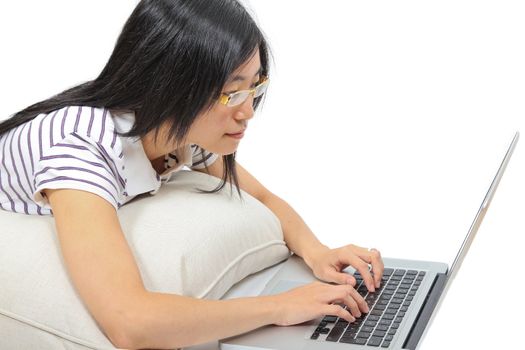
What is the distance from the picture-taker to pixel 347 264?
253 cm

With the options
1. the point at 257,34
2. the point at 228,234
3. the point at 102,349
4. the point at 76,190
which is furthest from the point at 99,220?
the point at 257,34

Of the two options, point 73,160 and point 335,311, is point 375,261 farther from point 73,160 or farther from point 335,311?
point 73,160

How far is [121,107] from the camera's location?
91.5 inches

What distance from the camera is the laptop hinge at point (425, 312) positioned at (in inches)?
84.5

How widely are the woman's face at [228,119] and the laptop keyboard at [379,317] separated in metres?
0.46

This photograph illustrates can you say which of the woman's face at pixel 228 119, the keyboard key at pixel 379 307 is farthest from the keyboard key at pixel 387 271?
the woman's face at pixel 228 119

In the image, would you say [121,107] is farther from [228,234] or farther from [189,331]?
[189,331]

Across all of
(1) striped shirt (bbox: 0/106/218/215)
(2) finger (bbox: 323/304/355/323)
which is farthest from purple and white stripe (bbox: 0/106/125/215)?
(2) finger (bbox: 323/304/355/323)

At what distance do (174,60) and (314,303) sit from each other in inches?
23.9

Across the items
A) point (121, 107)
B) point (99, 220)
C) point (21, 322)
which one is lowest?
point (21, 322)

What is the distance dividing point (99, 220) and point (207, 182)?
2.02 feet

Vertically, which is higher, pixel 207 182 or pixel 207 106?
pixel 207 106

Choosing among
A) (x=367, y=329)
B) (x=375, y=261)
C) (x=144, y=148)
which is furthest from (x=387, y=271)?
(x=144, y=148)

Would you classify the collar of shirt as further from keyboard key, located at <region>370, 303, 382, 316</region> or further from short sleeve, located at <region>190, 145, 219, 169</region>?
keyboard key, located at <region>370, 303, 382, 316</region>
